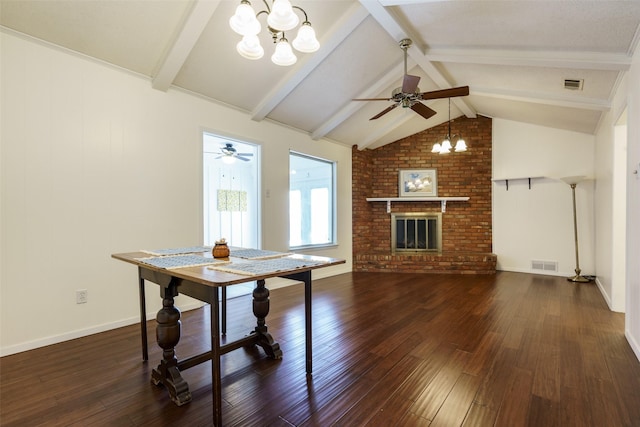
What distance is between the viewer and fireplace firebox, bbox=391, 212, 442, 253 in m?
6.00

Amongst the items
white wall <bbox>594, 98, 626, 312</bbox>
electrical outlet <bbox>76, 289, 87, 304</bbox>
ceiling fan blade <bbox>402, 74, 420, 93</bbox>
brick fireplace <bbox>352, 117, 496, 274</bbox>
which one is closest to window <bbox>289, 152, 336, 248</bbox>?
brick fireplace <bbox>352, 117, 496, 274</bbox>

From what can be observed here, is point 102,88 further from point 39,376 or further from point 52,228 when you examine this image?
point 39,376

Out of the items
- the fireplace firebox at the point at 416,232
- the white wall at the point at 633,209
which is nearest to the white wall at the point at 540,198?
the fireplace firebox at the point at 416,232

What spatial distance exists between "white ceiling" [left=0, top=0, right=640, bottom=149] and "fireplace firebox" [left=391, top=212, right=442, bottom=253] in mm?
2453

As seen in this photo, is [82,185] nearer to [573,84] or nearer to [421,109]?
[421,109]

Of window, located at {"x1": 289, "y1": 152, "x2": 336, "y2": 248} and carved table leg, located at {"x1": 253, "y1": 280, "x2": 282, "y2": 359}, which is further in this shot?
window, located at {"x1": 289, "y1": 152, "x2": 336, "y2": 248}

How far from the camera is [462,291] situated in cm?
414

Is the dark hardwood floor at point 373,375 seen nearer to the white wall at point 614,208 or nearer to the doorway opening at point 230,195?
the white wall at point 614,208

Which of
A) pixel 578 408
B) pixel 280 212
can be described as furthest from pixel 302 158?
pixel 578 408

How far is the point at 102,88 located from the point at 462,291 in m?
4.75

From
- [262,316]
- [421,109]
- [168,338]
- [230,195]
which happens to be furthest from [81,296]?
[421,109]

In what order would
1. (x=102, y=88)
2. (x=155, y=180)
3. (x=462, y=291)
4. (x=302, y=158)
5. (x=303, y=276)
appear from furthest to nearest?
(x=302, y=158), (x=462, y=291), (x=155, y=180), (x=102, y=88), (x=303, y=276)

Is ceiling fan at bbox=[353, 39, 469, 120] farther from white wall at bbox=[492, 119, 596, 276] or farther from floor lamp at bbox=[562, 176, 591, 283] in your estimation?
white wall at bbox=[492, 119, 596, 276]

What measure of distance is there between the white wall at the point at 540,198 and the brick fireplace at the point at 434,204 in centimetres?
25
